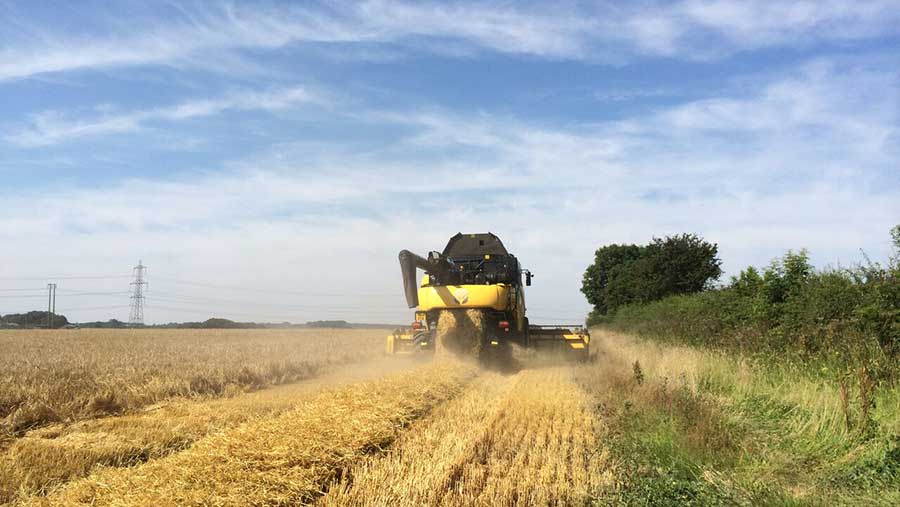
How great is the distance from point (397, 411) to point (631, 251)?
70767mm

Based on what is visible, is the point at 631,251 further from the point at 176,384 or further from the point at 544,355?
the point at 176,384

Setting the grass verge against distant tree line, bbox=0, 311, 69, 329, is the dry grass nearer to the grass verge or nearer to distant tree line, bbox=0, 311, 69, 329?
the grass verge

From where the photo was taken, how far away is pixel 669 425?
812 centimetres

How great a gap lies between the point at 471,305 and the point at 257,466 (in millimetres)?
11503

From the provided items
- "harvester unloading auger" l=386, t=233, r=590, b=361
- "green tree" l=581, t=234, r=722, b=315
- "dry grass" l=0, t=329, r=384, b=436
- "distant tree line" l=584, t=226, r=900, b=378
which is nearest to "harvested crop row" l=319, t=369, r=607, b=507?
"distant tree line" l=584, t=226, r=900, b=378

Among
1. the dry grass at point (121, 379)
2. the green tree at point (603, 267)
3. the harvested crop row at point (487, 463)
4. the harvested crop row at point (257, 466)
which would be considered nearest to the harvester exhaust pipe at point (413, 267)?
the dry grass at point (121, 379)

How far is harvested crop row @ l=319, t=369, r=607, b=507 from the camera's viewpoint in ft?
17.5

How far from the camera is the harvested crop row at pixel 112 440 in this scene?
607cm

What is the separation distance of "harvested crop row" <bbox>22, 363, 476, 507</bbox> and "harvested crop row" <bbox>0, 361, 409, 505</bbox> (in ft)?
1.69

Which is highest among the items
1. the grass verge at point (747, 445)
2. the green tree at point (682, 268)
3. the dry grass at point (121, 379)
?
the green tree at point (682, 268)

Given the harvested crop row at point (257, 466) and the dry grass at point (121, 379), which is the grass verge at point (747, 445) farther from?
the dry grass at point (121, 379)

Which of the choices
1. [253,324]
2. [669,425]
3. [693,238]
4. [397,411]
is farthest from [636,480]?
[253,324]

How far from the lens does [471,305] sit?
1692 centimetres

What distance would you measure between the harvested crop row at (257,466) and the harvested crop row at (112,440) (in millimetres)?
515
